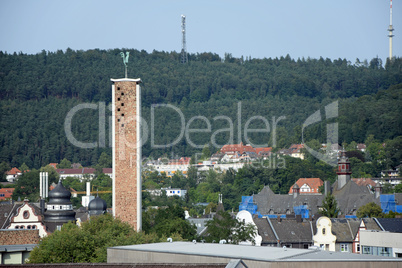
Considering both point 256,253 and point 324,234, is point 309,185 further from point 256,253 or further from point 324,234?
point 256,253

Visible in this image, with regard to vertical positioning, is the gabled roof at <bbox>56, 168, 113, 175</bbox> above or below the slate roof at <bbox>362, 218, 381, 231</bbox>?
below

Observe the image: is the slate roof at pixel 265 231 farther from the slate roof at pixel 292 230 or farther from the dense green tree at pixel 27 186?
the dense green tree at pixel 27 186

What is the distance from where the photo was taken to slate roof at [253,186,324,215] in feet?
329

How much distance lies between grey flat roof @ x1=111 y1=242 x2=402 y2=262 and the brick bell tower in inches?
652

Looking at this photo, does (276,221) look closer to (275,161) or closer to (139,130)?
(139,130)

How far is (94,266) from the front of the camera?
104ft

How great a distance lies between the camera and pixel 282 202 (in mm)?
106250

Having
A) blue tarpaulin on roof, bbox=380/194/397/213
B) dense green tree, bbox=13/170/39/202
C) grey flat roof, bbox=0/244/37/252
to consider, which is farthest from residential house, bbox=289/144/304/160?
grey flat roof, bbox=0/244/37/252

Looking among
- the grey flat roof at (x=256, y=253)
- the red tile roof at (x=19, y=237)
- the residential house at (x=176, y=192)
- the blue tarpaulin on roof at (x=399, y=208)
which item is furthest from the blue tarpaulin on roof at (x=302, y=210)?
the residential house at (x=176, y=192)

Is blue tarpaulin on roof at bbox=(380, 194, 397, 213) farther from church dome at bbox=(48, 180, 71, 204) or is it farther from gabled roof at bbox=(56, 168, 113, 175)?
gabled roof at bbox=(56, 168, 113, 175)

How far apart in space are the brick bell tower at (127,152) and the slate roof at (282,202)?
44779 mm

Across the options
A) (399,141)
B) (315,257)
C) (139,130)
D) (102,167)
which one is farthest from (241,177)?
(315,257)

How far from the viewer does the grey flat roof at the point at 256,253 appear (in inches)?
1241

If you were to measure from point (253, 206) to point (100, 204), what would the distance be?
3362 cm
